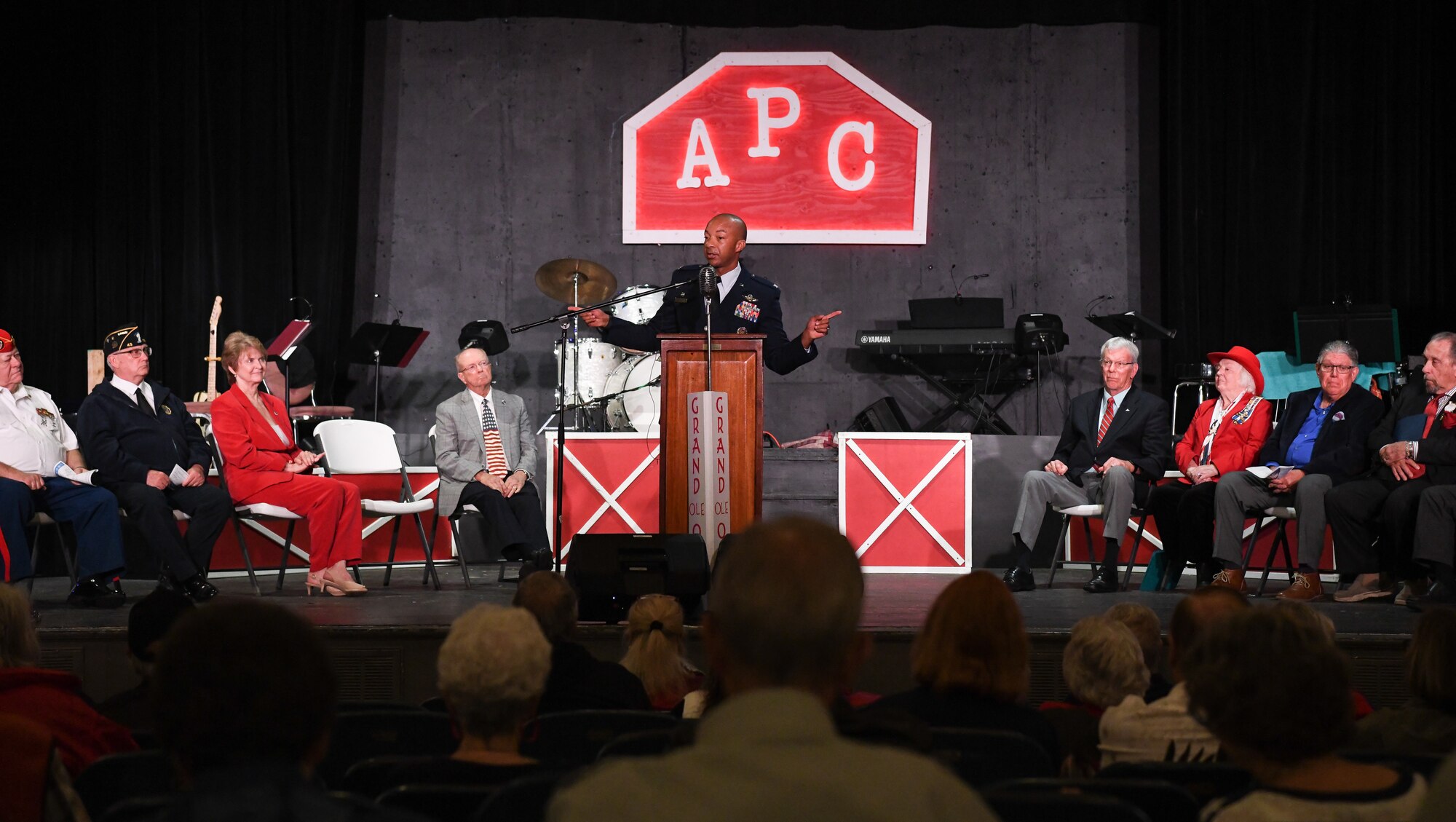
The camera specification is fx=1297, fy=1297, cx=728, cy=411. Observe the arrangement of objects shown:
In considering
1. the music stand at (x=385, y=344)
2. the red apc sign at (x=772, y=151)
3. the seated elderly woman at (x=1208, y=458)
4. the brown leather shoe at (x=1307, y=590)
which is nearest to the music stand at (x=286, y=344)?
the music stand at (x=385, y=344)

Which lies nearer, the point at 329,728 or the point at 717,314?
the point at 329,728

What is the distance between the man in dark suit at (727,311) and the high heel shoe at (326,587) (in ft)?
5.43

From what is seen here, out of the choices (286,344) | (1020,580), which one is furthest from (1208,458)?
(286,344)

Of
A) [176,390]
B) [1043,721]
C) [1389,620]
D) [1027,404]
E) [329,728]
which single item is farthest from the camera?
[1027,404]

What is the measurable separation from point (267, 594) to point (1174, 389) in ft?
19.9

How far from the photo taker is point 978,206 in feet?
31.4

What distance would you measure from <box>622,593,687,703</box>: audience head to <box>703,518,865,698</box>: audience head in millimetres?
2199

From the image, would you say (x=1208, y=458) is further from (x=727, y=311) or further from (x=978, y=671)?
(x=978, y=671)

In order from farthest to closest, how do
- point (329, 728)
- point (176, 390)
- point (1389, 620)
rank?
point (176, 390) → point (1389, 620) → point (329, 728)

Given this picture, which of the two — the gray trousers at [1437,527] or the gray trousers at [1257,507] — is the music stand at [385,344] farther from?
the gray trousers at [1437,527]

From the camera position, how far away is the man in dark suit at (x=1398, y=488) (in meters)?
5.43

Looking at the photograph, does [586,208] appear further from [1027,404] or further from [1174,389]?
[1174,389]

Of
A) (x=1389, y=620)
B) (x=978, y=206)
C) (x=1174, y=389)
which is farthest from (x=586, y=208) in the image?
(x=1389, y=620)

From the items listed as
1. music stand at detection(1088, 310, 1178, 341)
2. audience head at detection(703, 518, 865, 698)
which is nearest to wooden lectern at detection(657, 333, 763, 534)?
music stand at detection(1088, 310, 1178, 341)
